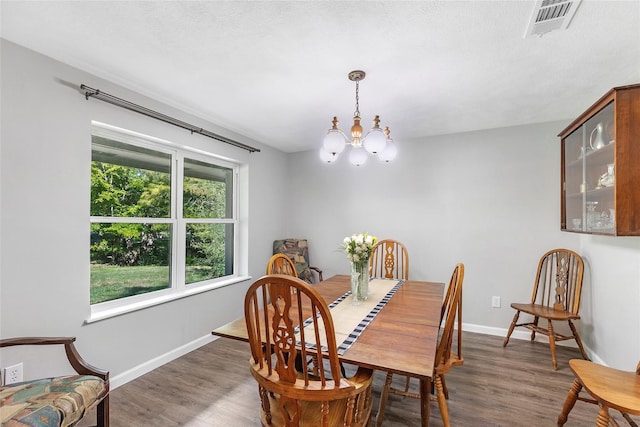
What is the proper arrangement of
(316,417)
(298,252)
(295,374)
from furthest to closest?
(298,252) < (316,417) < (295,374)

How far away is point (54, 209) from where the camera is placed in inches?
73.1

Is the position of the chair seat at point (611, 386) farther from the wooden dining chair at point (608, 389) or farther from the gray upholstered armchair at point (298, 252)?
the gray upholstered armchair at point (298, 252)

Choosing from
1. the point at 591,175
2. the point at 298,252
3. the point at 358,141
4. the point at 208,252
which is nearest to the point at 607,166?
the point at 591,175

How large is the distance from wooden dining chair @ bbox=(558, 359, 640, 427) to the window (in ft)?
9.99

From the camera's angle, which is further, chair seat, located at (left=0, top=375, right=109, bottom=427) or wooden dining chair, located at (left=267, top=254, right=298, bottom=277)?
wooden dining chair, located at (left=267, top=254, right=298, bottom=277)

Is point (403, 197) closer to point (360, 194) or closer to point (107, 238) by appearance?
point (360, 194)

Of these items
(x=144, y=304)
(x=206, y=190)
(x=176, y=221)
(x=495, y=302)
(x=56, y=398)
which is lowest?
(x=495, y=302)

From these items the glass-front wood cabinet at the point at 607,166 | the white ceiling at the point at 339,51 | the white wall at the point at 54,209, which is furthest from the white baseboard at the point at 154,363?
the glass-front wood cabinet at the point at 607,166

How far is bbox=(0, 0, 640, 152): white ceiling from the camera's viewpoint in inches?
56.4

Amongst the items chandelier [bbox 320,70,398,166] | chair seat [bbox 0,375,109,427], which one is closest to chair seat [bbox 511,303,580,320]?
chandelier [bbox 320,70,398,166]

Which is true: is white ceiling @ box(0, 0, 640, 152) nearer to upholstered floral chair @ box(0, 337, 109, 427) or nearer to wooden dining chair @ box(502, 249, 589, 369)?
wooden dining chair @ box(502, 249, 589, 369)

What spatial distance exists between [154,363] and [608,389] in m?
3.04

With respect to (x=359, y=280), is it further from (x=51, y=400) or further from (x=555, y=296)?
(x=555, y=296)

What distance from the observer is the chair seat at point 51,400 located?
1.21 m
